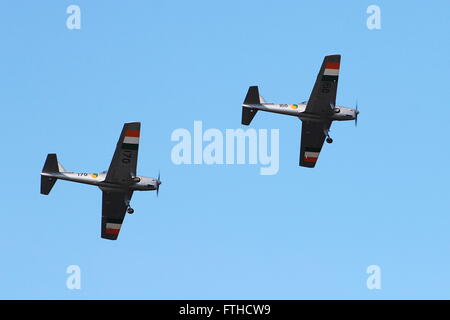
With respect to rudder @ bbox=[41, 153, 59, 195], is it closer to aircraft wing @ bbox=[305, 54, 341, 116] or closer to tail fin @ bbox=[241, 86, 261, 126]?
tail fin @ bbox=[241, 86, 261, 126]

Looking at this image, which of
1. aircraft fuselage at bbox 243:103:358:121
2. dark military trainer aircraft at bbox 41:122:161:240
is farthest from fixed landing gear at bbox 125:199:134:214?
aircraft fuselage at bbox 243:103:358:121

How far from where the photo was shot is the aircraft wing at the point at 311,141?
68750mm

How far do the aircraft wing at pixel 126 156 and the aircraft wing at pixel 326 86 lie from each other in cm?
1154

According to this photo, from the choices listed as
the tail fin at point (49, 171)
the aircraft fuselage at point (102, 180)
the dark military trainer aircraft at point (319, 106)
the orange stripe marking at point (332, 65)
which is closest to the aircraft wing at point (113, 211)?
the aircraft fuselage at point (102, 180)

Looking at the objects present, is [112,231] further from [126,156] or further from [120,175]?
[126,156]

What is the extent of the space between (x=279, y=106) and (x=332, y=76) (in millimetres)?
3940

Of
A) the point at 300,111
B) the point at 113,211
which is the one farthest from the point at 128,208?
the point at 300,111

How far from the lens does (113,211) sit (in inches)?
2606
